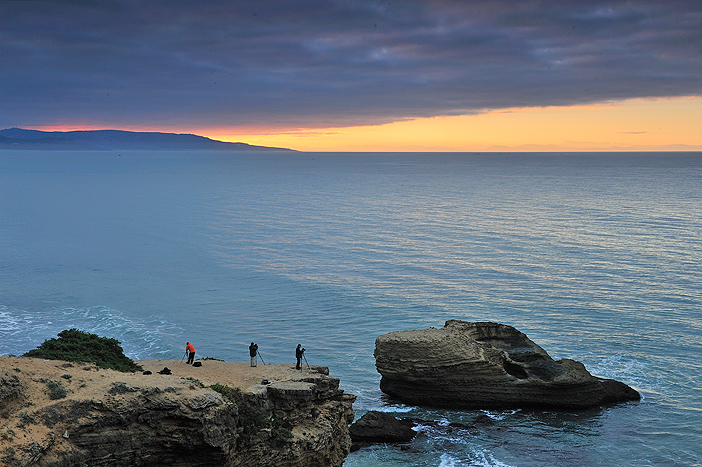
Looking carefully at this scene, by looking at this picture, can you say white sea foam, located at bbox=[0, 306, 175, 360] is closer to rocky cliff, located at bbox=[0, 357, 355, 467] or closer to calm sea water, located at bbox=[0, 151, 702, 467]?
calm sea water, located at bbox=[0, 151, 702, 467]

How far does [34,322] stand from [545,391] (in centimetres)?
4303

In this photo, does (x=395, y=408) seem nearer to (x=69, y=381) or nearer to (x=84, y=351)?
(x=84, y=351)

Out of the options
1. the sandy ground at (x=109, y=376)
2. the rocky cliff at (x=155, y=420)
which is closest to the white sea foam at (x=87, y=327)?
the sandy ground at (x=109, y=376)

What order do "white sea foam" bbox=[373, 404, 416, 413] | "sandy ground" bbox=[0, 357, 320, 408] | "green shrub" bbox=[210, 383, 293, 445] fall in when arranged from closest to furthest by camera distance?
"sandy ground" bbox=[0, 357, 320, 408] < "green shrub" bbox=[210, 383, 293, 445] < "white sea foam" bbox=[373, 404, 416, 413]

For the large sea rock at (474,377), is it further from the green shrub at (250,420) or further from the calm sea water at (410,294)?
the green shrub at (250,420)

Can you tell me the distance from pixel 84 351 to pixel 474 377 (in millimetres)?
22475

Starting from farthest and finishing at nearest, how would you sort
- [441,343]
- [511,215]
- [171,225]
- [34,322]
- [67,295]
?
[511,215]
[171,225]
[67,295]
[34,322]
[441,343]

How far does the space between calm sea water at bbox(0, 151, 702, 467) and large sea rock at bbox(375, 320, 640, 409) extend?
102 centimetres

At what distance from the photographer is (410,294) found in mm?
56469

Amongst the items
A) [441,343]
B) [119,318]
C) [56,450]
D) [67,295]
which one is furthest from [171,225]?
[56,450]

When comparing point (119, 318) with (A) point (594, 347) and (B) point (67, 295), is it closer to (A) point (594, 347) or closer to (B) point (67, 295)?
(B) point (67, 295)

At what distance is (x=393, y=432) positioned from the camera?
31.0m

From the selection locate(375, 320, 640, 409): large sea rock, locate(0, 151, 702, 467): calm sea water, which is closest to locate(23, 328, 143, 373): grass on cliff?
locate(0, 151, 702, 467): calm sea water

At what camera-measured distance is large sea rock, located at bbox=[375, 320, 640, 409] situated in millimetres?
34312
